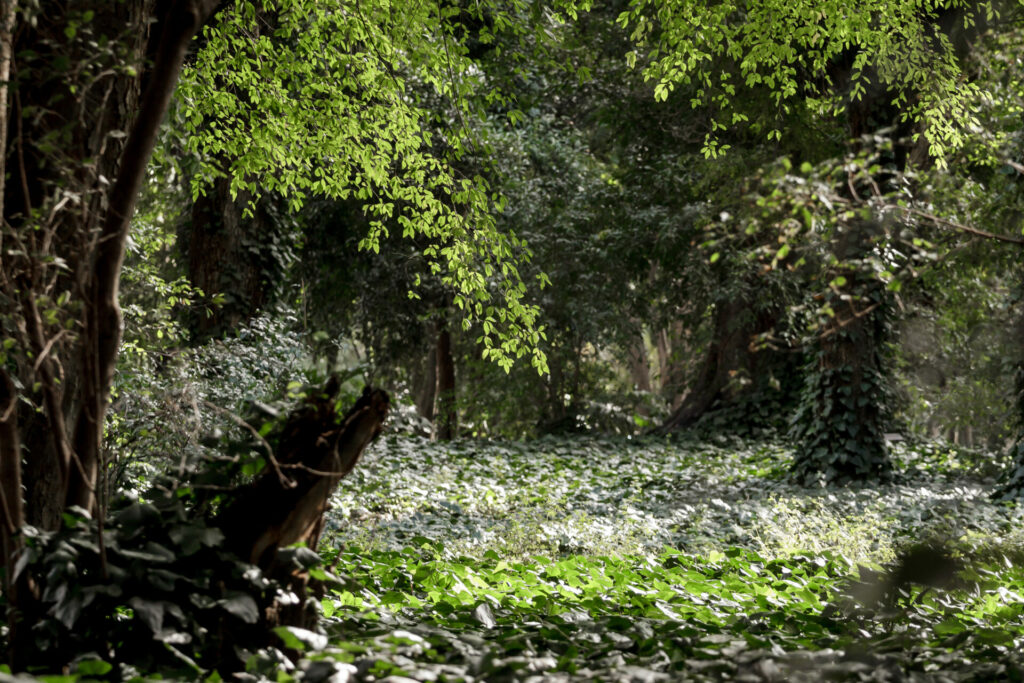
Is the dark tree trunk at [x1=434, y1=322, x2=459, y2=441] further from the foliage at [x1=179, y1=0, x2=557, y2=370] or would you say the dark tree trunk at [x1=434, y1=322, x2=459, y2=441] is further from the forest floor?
the foliage at [x1=179, y1=0, x2=557, y2=370]

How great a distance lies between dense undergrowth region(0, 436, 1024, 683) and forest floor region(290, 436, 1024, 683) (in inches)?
0.8

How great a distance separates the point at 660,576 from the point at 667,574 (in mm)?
106

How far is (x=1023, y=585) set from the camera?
6.61 metres

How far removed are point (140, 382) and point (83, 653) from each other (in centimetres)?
486

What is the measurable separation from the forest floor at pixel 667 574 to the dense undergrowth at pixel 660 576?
0.02 meters

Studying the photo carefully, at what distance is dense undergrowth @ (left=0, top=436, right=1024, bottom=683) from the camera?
3.55m

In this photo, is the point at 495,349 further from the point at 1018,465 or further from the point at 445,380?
the point at 445,380

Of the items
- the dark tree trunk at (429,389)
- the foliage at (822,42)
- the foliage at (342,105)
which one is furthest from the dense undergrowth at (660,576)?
the dark tree trunk at (429,389)

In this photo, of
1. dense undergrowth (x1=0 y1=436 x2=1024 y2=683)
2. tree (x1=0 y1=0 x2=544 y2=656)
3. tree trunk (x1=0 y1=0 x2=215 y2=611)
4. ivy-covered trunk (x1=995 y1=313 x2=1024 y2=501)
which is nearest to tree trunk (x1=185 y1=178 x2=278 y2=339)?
dense undergrowth (x1=0 y1=436 x2=1024 y2=683)

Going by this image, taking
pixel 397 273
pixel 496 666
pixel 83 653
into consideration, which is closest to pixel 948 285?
pixel 397 273

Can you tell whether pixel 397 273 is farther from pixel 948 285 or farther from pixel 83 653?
pixel 83 653

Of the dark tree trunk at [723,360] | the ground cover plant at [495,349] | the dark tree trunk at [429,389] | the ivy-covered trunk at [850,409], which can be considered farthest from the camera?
the dark tree trunk at [429,389]

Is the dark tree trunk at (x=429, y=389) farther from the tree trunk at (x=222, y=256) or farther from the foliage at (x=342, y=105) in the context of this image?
the foliage at (x=342, y=105)

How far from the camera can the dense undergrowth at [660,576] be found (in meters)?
3.55
